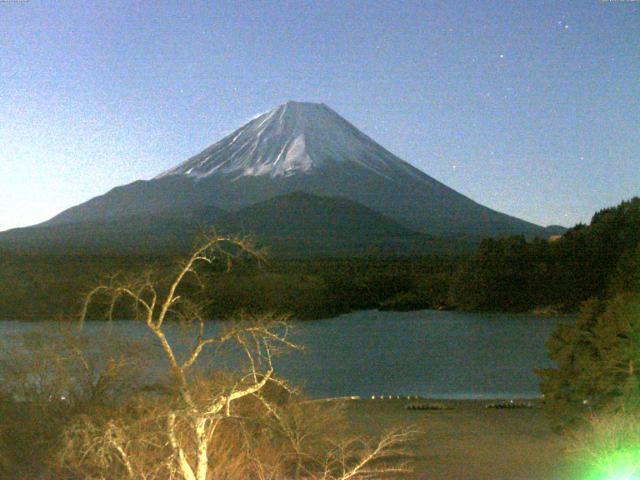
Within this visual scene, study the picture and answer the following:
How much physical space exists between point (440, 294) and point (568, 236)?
4427 mm

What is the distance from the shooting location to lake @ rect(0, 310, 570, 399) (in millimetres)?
15656

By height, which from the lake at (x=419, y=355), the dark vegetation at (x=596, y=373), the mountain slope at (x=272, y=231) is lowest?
the lake at (x=419, y=355)

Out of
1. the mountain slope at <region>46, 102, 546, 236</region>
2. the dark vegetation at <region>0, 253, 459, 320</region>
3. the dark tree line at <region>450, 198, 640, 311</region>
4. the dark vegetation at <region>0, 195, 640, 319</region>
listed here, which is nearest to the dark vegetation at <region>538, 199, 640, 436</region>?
the dark vegetation at <region>0, 253, 459, 320</region>

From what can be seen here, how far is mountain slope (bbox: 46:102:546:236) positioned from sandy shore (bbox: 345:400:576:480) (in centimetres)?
2691

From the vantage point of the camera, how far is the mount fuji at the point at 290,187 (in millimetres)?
39406

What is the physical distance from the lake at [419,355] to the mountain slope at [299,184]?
1733 cm

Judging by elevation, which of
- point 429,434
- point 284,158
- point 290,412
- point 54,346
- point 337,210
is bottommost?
point 429,434

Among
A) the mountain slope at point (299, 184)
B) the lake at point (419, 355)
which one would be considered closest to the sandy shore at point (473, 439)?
the lake at point (419, 355)

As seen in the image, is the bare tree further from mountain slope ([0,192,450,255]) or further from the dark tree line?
mountain slope ([0,192,450,255])

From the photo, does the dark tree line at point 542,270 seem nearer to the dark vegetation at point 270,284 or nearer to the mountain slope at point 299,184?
the dark vegetation at point 270,284

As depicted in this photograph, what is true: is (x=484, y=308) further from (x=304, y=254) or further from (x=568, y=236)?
(x=304, y=254)

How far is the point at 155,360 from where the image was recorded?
840 cm

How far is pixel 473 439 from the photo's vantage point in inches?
375

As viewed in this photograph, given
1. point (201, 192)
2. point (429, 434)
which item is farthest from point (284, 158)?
point (429, 434)
